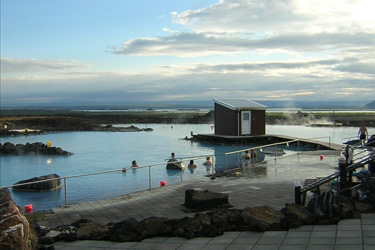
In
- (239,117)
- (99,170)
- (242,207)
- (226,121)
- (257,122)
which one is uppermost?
(239,117)

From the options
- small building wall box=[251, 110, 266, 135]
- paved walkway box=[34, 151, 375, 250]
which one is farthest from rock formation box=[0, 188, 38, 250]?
small building wall box=[251, 110, 266, 135]

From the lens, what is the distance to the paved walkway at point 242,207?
6.23 metres

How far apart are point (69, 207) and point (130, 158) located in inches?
799

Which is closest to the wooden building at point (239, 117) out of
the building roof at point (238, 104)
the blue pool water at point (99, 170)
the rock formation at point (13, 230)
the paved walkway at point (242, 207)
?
the building roof at point (238, 104)

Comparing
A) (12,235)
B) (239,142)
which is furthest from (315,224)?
(239,142)

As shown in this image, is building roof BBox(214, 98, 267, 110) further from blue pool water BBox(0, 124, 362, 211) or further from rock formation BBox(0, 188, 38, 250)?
rock formation BBox(0, 188, 38, 250)

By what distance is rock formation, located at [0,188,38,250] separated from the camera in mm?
5219

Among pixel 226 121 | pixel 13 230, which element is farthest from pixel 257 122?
pixel 13 230

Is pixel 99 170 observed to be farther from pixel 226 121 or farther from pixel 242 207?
pixel 242 207

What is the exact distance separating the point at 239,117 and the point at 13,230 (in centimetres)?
3067

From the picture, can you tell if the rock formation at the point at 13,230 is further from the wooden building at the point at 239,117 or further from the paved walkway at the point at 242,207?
the wooden building at the point at 239,117

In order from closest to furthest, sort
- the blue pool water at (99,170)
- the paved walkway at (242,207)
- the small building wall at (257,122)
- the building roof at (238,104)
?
the paved walkway at (242,207) < the blue pool water at (99,170) < the building roof at (238,104) < the small building wall at (257,122)

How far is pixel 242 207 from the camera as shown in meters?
9.48

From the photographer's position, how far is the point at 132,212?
9.60m
